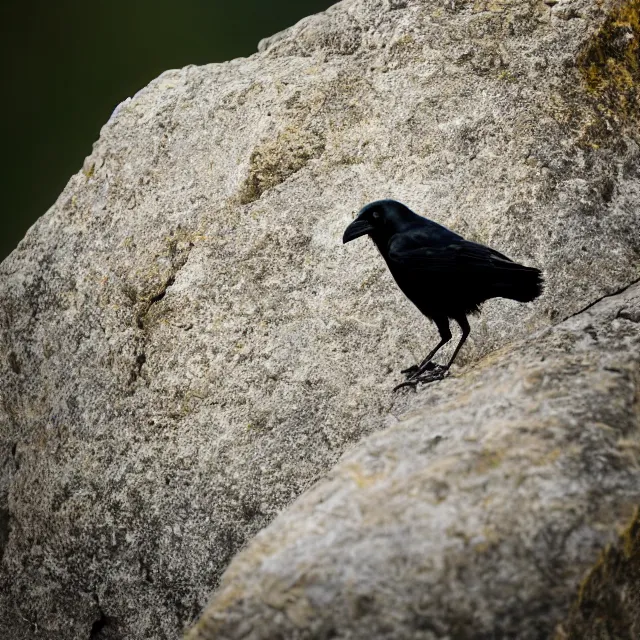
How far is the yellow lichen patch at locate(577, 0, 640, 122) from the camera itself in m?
3.35

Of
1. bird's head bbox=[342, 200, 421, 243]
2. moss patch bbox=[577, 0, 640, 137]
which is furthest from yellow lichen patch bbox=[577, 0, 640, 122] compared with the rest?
bird's head bbox=[342, 200, 421, 243]

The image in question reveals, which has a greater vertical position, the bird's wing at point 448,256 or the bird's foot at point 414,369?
the bird's wing at point 448,256

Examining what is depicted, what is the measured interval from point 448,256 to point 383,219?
0.91ft

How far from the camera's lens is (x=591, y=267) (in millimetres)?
3080

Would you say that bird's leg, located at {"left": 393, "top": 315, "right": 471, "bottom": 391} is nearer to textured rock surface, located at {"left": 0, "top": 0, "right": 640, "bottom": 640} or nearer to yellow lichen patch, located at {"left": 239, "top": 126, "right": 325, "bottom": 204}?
textured rock surface, located at {"left": 0, "top": 0, "right": 640, "bottom": 640}

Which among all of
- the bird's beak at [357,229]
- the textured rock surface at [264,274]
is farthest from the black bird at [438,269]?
the textured rock surface at [264,274]

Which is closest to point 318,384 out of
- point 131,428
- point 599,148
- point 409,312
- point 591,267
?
point 409,312

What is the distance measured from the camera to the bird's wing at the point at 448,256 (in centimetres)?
288

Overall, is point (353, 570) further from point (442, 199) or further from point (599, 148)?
point (599, 148)

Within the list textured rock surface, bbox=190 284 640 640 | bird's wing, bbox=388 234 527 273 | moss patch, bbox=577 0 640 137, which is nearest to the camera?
textured rock surface, bbox=190 284 640 640

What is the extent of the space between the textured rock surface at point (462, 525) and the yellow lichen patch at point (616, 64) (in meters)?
1.36

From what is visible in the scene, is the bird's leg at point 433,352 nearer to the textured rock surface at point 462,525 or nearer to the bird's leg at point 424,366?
the bird's leg at point 424,366

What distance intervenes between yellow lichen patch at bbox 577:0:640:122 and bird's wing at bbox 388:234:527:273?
0.93m

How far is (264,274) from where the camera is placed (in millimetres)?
3330
